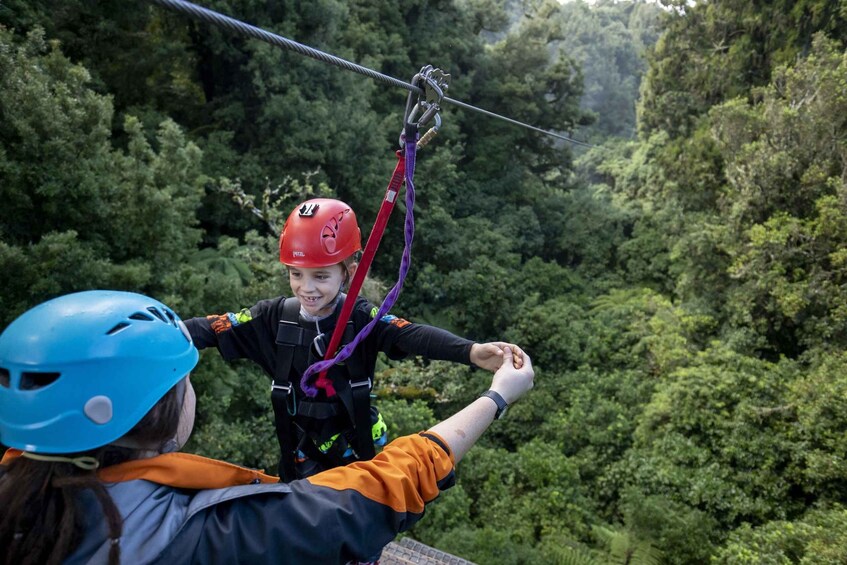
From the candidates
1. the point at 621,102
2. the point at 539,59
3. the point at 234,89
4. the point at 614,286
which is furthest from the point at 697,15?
the point at 621,102

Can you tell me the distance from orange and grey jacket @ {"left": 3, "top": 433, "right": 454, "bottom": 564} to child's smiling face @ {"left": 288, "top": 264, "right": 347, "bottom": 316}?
841 mm

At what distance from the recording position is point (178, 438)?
1.12 meters

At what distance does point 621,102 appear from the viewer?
35.6m

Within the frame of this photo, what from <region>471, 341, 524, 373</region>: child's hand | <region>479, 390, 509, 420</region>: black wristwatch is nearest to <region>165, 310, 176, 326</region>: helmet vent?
<region>479, 390, 509, 420</region>: black wristwatch

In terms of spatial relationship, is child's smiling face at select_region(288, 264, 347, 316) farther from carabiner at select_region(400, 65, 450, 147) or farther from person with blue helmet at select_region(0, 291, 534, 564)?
person with blue helmet at select_region(0, 291, 534, 564)

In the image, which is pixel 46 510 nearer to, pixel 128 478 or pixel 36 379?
pixel 128 478

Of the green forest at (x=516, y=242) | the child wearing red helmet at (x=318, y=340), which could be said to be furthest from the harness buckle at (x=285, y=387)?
the green forest at (x=516, y=242)

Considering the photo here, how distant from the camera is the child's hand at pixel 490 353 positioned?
1625 millimetres

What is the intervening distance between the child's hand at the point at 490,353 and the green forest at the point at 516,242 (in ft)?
14.7

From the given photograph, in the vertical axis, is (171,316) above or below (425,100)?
below

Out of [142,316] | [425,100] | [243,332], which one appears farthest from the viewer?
[243,332]

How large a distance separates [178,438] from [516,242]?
1553cm

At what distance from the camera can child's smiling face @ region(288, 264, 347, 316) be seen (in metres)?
1.88

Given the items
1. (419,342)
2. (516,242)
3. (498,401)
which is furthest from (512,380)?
(516,242)
